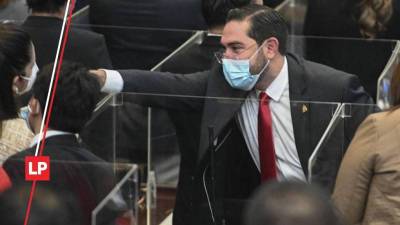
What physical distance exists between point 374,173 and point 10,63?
1576 mm

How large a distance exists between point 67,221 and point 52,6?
1.46 meters

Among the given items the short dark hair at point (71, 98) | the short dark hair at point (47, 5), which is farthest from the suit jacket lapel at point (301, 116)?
the short dark hair at point (47, 5)

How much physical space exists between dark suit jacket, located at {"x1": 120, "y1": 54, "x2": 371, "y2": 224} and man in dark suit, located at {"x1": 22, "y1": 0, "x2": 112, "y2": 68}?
28.5 inches

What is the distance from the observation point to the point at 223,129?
536cm

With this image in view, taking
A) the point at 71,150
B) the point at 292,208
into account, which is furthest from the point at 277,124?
the point at 292,208

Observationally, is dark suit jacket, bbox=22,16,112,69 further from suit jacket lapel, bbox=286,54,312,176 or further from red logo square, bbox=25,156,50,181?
suit jacket lapel, bbox=286,54,312,176

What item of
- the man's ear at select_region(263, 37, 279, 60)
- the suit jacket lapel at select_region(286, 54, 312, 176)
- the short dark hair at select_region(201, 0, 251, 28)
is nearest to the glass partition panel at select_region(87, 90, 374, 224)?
the suit jacket lapel at select_region(286, 54, 312, 176)

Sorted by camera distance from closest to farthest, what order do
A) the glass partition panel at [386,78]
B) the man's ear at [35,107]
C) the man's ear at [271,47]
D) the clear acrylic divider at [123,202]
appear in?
the clear acrylic divider at [123,202] → the man's ear at [35,107] → the man's ear at [271,47] → the glass partition panel at [386,78]

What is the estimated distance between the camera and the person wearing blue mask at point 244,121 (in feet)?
17.4

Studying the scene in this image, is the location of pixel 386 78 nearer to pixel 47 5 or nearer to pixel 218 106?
pixel 218 106

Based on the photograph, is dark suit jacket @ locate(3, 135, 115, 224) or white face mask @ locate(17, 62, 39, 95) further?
white face mask @ locate(17, 62, 39, 95)

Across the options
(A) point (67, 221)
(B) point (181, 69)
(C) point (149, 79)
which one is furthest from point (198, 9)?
(A) point (67, 221)

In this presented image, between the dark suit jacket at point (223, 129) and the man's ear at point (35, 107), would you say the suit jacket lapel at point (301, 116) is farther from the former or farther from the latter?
the man's ear at point (35, 107)

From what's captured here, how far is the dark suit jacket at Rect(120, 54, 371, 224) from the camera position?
532cm
